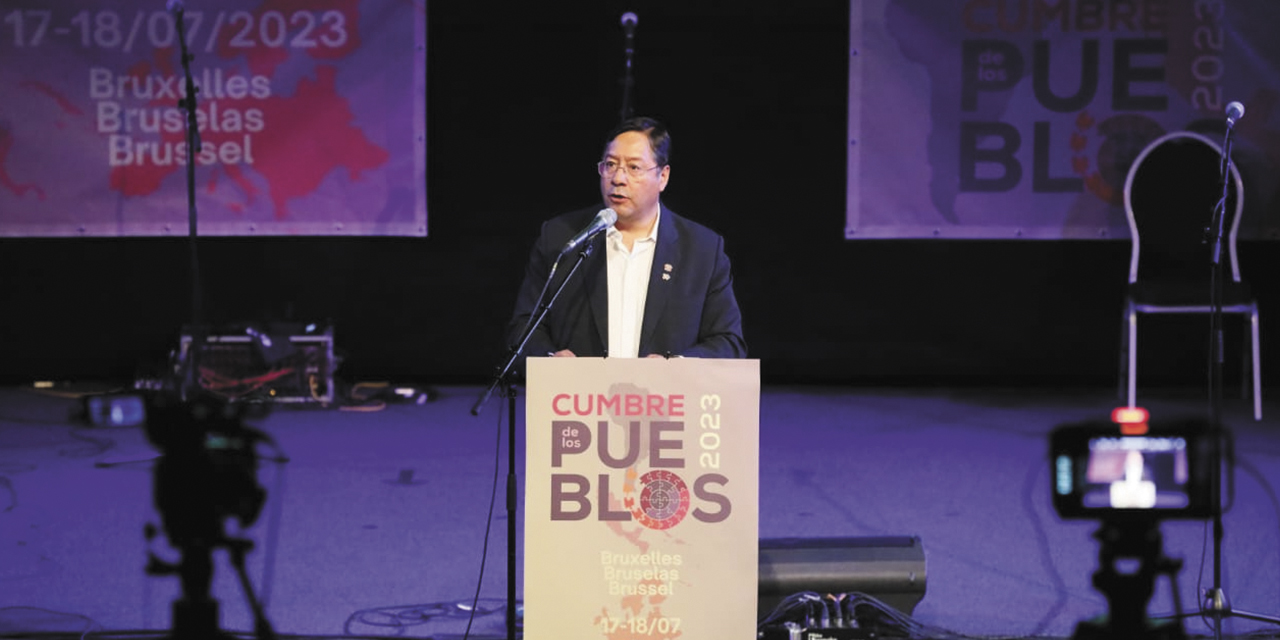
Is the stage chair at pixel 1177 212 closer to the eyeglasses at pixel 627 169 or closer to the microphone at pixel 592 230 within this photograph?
the eyeglasses at pixel 627 169

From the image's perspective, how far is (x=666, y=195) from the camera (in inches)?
297

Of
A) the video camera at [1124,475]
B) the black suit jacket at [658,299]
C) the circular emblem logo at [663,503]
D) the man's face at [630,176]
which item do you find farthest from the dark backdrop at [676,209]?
the circular emblem logo at [663,503]

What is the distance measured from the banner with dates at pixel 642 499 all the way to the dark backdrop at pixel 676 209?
4733 millimetres

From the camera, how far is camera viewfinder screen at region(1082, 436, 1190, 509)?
2658 mm

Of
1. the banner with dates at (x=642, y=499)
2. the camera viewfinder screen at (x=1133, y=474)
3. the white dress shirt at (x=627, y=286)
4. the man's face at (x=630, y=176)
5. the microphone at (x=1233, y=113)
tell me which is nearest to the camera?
the camera viewfinder screen at (x=1133, y=474)

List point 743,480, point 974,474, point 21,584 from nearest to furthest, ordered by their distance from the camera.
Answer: point 743,480 → point 21,584 → point 974,474

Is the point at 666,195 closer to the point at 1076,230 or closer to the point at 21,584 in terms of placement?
the point at 1076,230

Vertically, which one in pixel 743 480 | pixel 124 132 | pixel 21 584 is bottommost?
pixel 21 584

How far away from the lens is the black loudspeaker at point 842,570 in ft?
11.3

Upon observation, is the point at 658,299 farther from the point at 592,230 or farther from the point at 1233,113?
the point at 1233,113

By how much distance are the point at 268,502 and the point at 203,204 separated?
295cm

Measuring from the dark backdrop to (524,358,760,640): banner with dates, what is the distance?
4.73 m

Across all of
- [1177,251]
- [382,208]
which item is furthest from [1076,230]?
[382,208]

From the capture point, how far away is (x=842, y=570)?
11.3 feet
